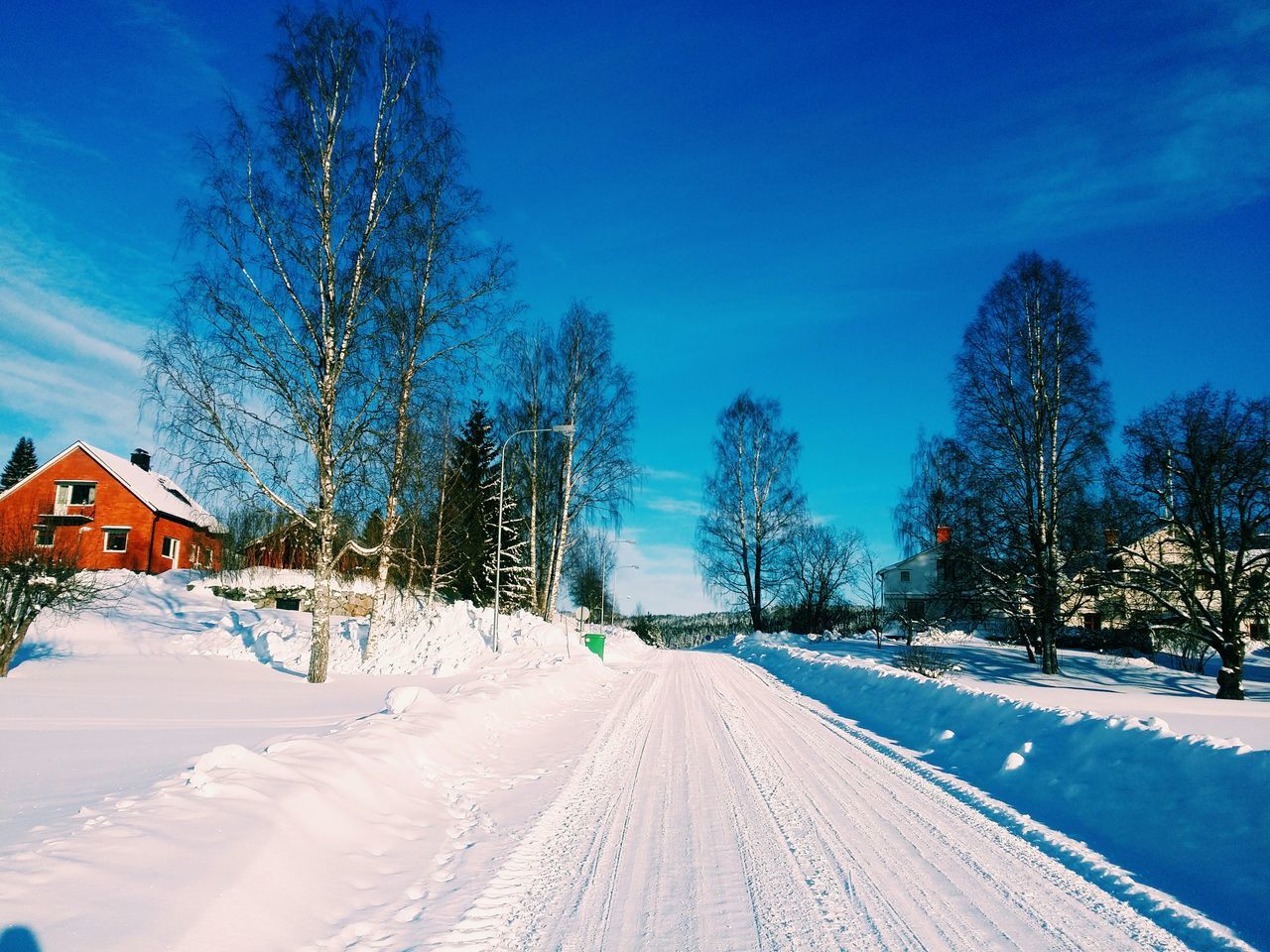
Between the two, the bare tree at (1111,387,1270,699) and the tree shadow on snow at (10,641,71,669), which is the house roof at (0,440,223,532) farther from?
the bare tree at (1111,387,1270,699)

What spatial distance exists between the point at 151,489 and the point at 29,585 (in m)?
29.4

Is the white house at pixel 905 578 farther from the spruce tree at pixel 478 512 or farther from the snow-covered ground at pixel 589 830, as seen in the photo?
the snow-covered ground at pixel 589 830

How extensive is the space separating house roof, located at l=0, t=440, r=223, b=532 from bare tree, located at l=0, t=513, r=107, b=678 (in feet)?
67.8

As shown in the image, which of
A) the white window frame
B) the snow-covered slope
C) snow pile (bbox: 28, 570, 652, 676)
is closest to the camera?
the snow-covered slope

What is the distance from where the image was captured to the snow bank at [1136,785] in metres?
4.61

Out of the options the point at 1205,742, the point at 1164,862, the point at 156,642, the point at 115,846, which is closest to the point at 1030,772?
the point at 1205,742

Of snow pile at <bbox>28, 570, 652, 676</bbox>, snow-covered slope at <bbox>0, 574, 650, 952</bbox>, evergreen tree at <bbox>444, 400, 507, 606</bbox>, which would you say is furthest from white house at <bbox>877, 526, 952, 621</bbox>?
snow-covered slope at <bbox>0, 574, 650, 952</bbox>

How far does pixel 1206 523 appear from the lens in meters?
18.2

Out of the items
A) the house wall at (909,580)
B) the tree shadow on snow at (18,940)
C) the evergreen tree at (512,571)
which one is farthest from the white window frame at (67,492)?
the house wall at (909,580)

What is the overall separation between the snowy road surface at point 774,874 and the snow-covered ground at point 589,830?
2 centimetres

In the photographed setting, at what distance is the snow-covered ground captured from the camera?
3.67 meters

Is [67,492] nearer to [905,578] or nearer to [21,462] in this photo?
[21,462]

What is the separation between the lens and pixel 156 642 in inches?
690

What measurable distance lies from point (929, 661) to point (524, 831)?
19255 mm
